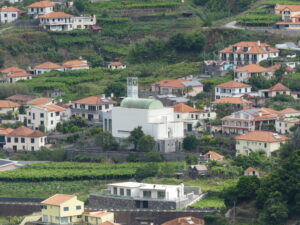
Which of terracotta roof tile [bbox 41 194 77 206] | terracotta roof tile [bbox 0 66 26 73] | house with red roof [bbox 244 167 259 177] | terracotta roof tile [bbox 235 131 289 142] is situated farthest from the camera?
terracotta roof tile [bbox 0 66 26 73]

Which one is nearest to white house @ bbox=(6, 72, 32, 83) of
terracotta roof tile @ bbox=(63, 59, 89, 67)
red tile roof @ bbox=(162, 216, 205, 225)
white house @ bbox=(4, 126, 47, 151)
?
terracotta roof tile @ bbox=(63, 59, 89, 67)

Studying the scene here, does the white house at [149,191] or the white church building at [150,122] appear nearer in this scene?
the white house at [149,191]

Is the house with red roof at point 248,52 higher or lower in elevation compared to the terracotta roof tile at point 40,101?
higher

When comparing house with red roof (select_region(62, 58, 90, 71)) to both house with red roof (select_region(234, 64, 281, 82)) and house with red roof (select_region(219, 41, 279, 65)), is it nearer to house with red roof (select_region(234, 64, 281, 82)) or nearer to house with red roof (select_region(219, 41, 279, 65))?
house with red roof (select_region(219, 41, 279, 65))

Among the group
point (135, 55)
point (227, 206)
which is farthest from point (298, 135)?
point (135, 55)

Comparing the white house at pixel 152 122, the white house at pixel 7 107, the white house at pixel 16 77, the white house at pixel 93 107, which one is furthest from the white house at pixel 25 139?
the white house at pixel 16 77

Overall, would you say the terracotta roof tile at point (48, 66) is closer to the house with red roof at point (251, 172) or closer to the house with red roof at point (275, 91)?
the house with red roof at point (275, 91)

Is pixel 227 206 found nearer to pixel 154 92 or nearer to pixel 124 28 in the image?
pixel 154 92
